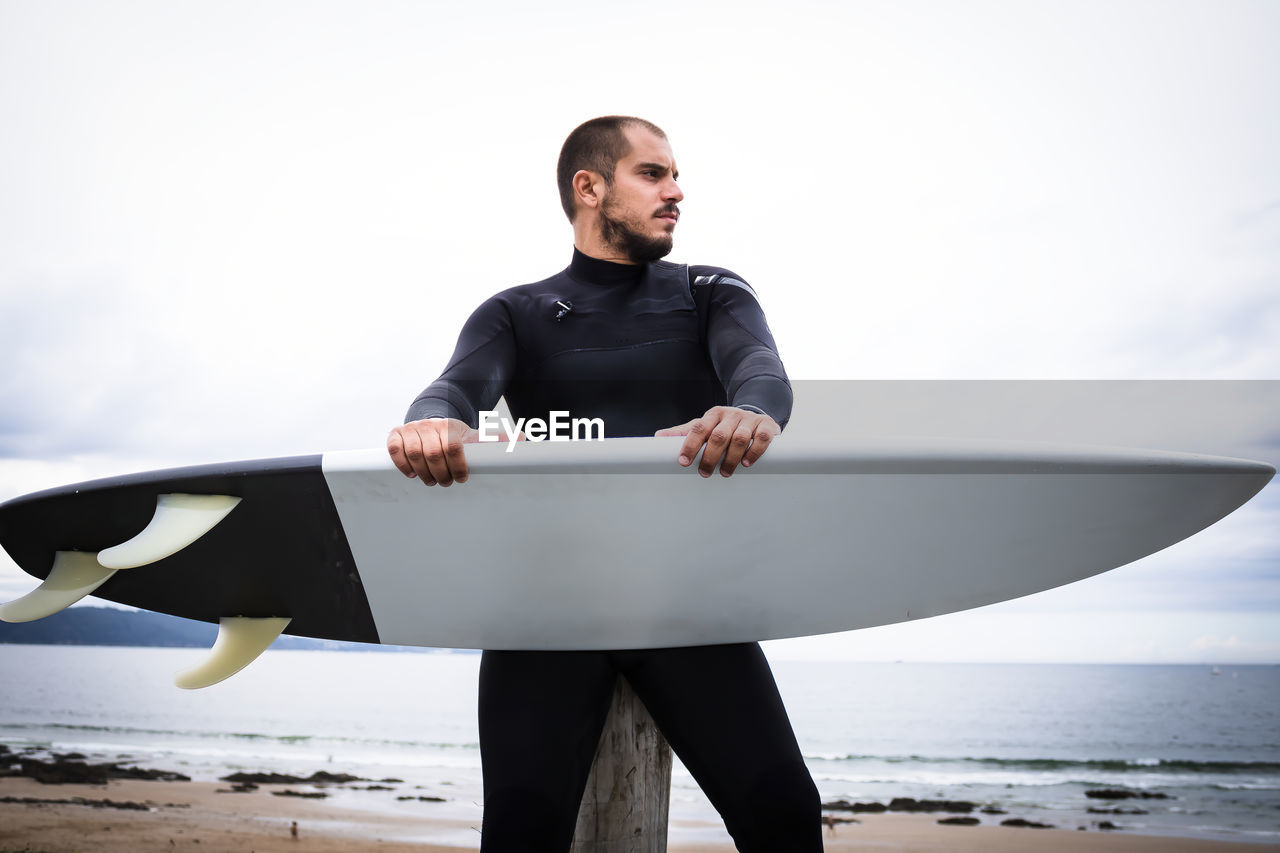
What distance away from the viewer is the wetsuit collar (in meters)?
1.42

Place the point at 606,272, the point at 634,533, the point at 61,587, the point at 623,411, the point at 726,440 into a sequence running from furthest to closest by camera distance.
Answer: the point at 606,272, the point at 623,411, the point at 61,587, the point at 634,533, the point at 726,440

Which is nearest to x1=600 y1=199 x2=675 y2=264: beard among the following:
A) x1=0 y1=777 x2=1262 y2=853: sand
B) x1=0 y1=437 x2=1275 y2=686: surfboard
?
x1=0 y1=437 x2=1275 y2=686: surfboard

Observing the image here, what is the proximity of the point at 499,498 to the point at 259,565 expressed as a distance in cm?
40

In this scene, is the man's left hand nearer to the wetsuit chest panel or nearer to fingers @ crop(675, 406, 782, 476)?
fingers @ crop(675, 406, 782, 476)

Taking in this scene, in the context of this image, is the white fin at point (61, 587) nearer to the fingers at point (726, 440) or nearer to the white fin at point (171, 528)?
the white fin at point (171, 528)

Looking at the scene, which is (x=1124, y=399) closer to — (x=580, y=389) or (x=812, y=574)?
(x=812, y=574)

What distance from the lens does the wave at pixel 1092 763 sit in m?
11.0

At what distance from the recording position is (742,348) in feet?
4.10

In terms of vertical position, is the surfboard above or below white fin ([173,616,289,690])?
above

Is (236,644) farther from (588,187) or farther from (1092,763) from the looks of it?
(1092,763)

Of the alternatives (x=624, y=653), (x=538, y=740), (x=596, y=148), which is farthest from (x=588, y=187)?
(x=538, y=740)

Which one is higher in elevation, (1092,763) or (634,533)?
(634,533)

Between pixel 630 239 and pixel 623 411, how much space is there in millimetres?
314

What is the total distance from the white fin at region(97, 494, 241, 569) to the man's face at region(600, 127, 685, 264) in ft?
2.47
